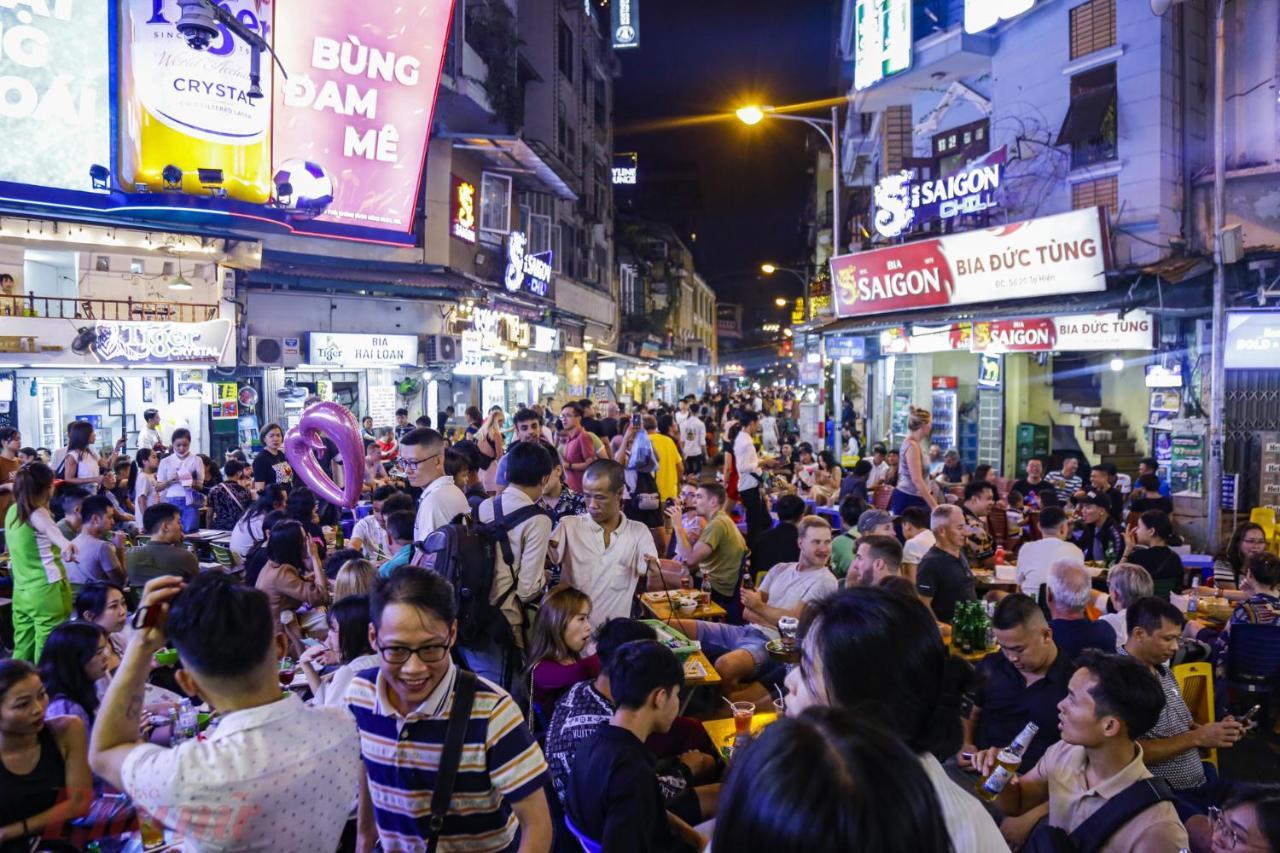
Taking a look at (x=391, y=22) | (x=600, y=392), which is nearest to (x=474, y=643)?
(x=391, y=22)

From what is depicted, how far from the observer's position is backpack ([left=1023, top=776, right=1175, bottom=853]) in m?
3.19

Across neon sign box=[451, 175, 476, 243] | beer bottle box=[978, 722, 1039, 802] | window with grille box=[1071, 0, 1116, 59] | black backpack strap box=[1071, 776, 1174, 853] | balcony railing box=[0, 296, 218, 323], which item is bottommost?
beer bottle box=[978, 722, 1039, 802]

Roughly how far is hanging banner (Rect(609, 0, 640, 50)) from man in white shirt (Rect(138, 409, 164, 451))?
2820 centimetres

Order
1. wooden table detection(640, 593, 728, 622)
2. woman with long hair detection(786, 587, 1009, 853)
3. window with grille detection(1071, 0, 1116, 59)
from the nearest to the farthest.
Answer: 1. woman with long hair detection(786, 587, 1009, 853)
2. wooden table detection(640, 593, 728, 622)
3. window with grille detection(1071, 0, 1116, 59)

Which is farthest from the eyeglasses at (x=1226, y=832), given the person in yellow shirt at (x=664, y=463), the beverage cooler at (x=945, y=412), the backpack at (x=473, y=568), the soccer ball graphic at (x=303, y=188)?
the soccer ball graphic at (x=303, y=188)

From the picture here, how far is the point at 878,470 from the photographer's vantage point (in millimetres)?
13477

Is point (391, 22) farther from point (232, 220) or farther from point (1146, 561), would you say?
point (1146, 561)

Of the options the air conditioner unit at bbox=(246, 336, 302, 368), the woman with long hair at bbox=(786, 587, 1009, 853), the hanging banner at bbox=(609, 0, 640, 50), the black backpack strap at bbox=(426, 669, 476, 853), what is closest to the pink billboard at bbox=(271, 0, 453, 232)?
the air conditioner unit at bbox=(246, 336, 302, 368)

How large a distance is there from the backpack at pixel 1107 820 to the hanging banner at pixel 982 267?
11.9m

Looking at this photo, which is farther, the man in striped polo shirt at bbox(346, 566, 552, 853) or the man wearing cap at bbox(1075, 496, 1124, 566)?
the man wearing cap at bbox(1075, 496, 1124, 566)

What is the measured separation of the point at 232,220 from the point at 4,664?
515 inches

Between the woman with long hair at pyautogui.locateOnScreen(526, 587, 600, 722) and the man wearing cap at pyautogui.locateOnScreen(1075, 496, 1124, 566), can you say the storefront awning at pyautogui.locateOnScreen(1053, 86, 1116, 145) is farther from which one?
the woman with long hair at pyautogui.locateOnScreen(526, 587, 600, 722)

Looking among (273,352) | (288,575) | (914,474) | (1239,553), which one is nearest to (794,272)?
(273,352)

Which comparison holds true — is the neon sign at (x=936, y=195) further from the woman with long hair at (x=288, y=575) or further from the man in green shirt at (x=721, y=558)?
the woman with long hair at (x=288, y=575)
